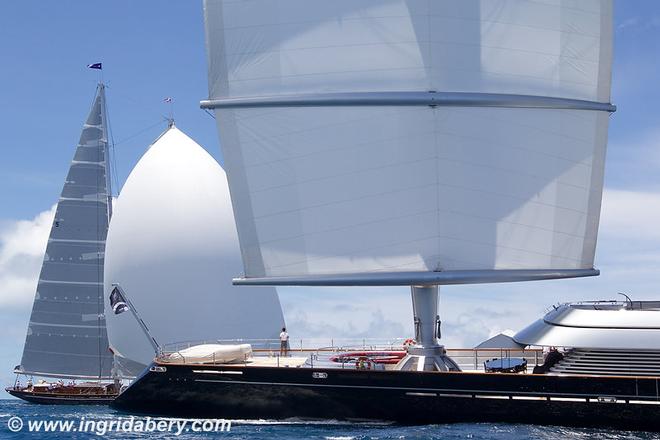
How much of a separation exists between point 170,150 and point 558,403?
19.3 m

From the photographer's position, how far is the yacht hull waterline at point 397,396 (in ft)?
74.8

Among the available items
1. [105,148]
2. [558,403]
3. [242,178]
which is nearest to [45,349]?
[105,148]

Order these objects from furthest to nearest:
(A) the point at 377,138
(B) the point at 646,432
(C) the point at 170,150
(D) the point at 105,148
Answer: (D) the point at 105,148
(C) the point at 170,150
(A) the point at 377,138
(B) the point at 646,432

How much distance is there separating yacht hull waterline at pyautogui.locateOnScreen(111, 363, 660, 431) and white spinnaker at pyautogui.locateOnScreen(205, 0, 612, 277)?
9.38 ft

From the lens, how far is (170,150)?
3634 centimetres

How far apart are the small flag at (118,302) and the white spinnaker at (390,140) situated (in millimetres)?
6851

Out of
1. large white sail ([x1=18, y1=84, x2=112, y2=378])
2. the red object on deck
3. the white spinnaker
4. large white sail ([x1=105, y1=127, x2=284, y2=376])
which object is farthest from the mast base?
large white sail ([x1=18, y1=84, x2=112, y2=378])

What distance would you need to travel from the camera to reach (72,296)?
3831cm

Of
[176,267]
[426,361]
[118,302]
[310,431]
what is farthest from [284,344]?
[426,361]

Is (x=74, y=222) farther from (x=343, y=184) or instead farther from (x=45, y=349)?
(x=343, y=184)

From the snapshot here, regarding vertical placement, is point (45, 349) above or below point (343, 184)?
below

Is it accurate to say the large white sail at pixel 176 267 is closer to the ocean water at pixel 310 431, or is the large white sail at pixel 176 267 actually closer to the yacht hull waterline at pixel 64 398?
the yacht hull waterline at pixel 64 398

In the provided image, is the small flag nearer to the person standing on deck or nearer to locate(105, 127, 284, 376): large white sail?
locate(105, 127, 284, 376): large white sail

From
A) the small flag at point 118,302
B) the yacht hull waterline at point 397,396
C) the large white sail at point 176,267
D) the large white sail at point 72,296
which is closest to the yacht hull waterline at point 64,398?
the large white sail at point 72,296
